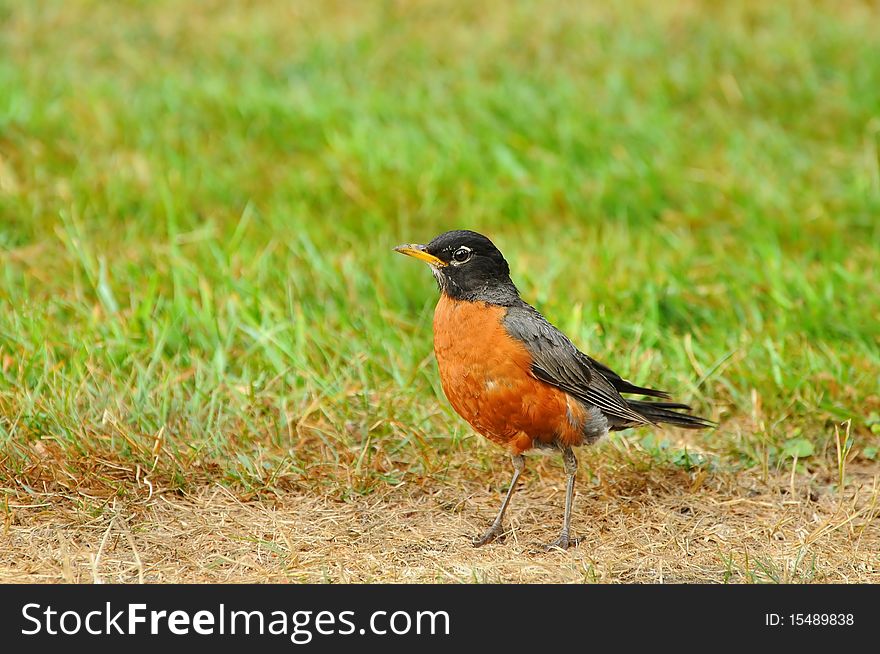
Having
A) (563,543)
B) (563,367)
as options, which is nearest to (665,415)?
(563,367)

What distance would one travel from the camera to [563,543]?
14.4 feet

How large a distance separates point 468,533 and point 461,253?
3.60 ft

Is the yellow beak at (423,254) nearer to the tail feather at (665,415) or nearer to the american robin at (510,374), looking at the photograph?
the american robin at (510,374)

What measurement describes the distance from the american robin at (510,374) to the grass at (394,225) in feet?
1.27

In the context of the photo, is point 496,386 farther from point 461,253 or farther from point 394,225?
point 394,225

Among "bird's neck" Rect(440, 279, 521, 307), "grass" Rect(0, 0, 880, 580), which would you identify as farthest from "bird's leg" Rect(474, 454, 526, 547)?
"bird's neck" Rect(440, 279, 521, 307)

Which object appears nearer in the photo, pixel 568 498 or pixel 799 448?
pixel 568 498

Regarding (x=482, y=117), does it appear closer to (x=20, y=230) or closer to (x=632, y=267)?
(x=632, y=267)

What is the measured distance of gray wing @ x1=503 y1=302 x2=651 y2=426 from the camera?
4.48 meters

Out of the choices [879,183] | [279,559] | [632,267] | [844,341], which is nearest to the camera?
[279,559]

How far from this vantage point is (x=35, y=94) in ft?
27.9

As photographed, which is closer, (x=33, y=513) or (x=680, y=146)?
(x=33, y=513)

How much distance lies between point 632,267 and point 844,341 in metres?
1.26

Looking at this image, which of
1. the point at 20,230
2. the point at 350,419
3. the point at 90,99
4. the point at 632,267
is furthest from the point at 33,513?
the point at 90,99
